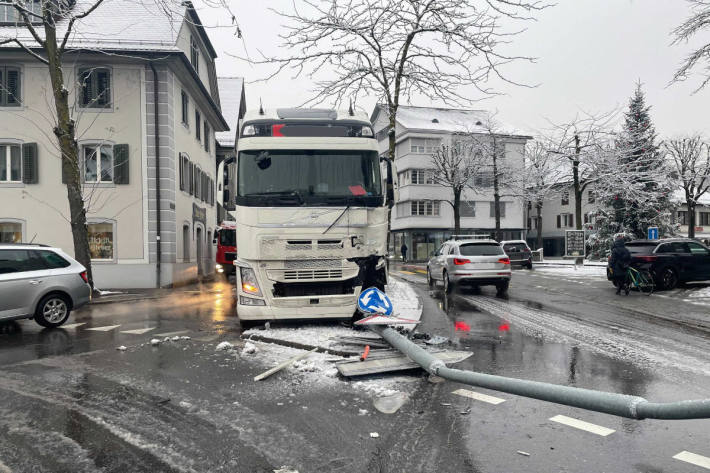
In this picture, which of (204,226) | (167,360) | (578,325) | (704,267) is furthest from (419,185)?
(167,360)

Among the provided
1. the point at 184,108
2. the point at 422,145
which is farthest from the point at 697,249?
the point at 422,145

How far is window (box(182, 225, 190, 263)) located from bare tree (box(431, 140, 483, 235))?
26.8 m

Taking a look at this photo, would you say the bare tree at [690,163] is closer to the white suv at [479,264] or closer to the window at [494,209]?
the window at [494,209]

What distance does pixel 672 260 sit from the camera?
1738cm

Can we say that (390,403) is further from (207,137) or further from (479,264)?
(207,137)

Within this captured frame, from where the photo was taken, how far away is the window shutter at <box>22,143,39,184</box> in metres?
20.8

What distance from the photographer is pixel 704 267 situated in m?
17.7

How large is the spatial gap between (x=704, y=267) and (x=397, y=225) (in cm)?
4216

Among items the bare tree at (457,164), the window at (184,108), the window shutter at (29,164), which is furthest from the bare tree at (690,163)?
the window shutter at (29,164)

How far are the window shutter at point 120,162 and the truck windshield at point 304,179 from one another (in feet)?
45.6

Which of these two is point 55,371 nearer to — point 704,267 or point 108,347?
point 108,347

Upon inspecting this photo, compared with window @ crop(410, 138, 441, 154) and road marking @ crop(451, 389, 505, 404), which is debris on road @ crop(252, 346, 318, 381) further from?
window @ crop(410, 138, 441, 154)

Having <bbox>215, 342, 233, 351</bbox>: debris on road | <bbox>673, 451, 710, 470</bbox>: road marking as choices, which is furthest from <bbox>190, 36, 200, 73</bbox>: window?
<bbox>673, 451, 710, 470</bbox>: road marking

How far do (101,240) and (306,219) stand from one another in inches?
602
